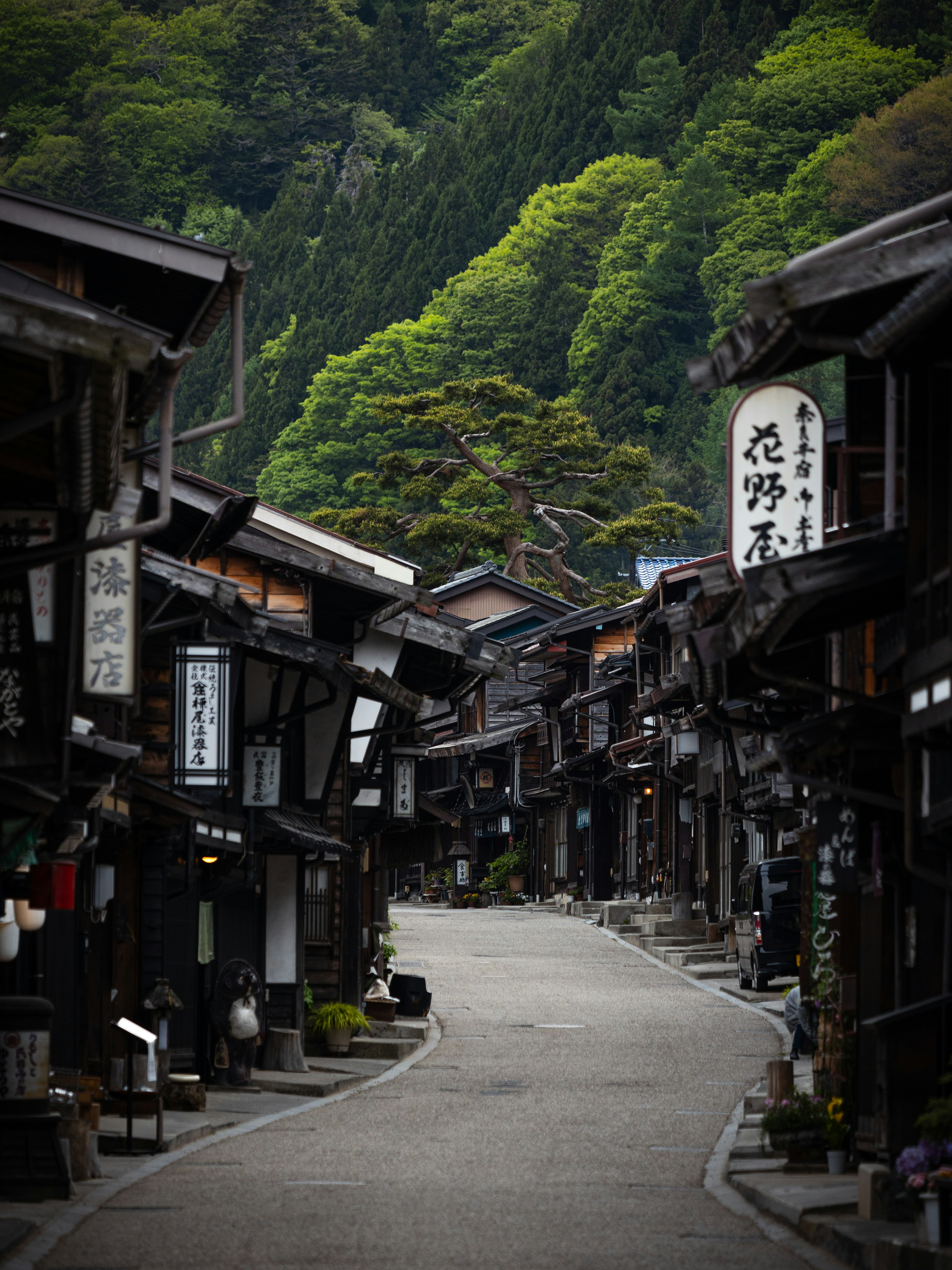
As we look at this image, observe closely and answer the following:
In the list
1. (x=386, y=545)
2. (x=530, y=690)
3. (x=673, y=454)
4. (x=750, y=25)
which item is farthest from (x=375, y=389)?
(x=750, y=25)

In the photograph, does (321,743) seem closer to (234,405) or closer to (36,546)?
(234,405)

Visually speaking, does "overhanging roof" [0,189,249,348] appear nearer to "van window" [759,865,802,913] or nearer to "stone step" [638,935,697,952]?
"van window" [759,865,802,913]

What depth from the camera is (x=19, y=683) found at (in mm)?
12008

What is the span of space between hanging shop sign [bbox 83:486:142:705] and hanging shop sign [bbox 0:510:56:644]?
1.27 m

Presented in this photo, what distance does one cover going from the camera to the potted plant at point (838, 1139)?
15.3m

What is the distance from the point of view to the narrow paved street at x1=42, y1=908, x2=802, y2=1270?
39.5 ft

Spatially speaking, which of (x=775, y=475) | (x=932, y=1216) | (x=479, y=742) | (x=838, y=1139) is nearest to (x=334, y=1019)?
(x=838, y=1139)

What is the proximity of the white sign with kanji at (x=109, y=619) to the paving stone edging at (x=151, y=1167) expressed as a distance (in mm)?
3969

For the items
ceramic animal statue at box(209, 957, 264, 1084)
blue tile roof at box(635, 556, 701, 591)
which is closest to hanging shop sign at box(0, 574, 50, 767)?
ceramic animal statue at box(209, 957, 264, 1084)

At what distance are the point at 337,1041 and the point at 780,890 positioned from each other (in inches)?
340

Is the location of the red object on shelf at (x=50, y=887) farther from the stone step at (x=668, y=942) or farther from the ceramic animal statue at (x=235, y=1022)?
the stone step at (x=668, y=942)

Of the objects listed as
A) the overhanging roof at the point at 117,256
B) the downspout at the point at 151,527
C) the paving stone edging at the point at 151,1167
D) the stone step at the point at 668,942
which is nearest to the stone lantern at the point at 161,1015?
the paving stone edging at the point at 151,1167

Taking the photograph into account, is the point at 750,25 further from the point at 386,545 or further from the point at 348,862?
the point at 348,862

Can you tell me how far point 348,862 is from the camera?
29.0 meters
